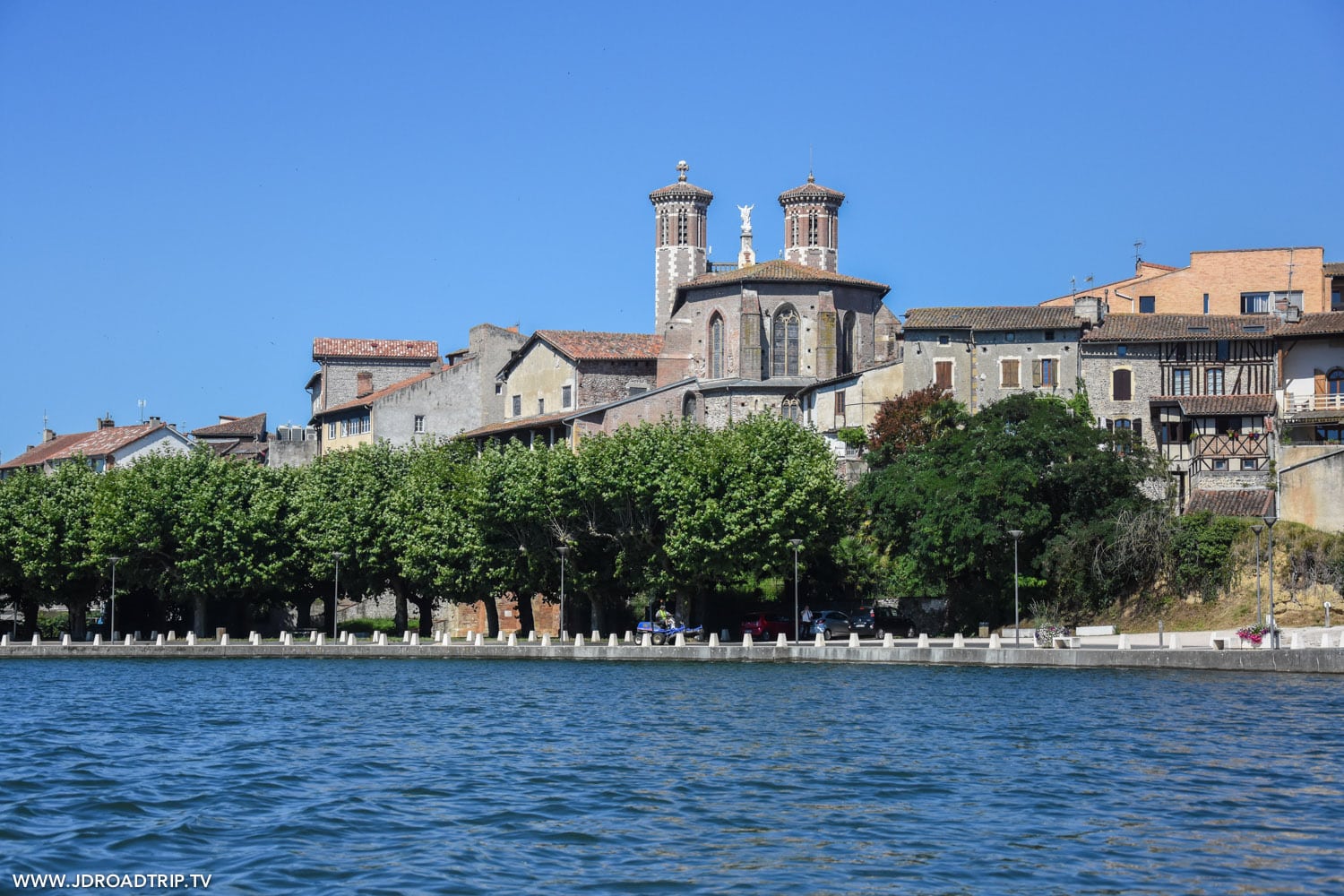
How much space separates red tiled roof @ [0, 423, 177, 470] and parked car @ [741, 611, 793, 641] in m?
52.5

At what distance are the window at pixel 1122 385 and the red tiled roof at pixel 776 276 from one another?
19867mm

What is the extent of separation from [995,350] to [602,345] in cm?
2421

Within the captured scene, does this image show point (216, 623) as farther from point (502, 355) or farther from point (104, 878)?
point (104, 878)

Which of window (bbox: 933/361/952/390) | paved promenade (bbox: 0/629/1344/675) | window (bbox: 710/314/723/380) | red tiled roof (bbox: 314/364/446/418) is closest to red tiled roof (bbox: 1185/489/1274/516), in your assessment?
paved promenade (bbox: 0/629/1344/675)

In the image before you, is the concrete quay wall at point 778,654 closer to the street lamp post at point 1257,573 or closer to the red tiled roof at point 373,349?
the street lamp post at point 1257,573

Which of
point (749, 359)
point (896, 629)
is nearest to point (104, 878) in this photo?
point (896, 629)

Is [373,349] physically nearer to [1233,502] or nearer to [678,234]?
[678,234]

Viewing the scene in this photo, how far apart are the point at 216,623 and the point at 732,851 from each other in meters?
55.4

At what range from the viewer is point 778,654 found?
50.4 meters

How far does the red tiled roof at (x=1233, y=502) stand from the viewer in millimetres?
55094

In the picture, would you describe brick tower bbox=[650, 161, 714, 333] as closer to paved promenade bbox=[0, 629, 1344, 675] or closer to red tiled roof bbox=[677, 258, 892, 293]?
red tiled roof bbox=[677, 258, 892, 293]

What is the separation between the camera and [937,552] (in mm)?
53812

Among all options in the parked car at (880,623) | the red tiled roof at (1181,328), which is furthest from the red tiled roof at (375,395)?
the red tiled roof at (1181,328)

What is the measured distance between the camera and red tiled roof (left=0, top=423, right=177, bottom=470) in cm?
10084
